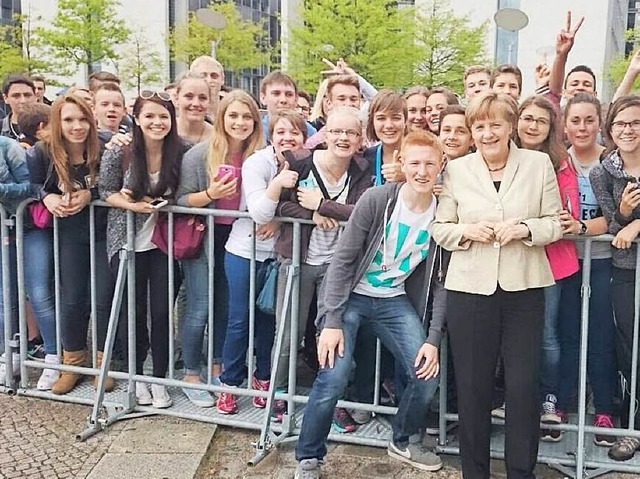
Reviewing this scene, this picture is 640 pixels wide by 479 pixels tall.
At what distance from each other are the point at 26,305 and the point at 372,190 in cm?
301

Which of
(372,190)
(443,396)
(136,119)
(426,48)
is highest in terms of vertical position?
(426,48)

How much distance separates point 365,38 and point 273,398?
26.0 metres

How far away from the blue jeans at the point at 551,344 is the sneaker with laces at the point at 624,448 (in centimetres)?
47

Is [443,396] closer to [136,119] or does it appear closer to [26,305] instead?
[136,119]

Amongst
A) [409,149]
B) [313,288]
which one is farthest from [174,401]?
[409,149]

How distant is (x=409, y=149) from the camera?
3.96 metres

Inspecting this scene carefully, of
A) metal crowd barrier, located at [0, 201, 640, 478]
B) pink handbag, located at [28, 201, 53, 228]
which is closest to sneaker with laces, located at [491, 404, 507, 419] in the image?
metal crowd barrier, located at [0, 201, 640, 478]

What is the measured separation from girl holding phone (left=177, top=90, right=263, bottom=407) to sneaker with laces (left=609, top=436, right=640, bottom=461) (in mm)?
2545

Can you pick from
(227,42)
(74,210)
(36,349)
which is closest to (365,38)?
(227,42)

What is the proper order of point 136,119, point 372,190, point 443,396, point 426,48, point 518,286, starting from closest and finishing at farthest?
point 518,286, point 372,190, point 443,396, point 136,119, point 426,48

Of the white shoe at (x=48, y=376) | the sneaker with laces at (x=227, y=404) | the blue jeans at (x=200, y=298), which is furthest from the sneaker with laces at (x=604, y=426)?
the white shoe at (x=48, y=376)

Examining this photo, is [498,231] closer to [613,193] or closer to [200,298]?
[613,193]

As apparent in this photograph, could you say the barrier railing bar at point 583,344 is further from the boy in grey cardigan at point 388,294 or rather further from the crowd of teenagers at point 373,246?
the boy in grey cardigan at point 388,294

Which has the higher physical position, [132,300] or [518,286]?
[518,286]
